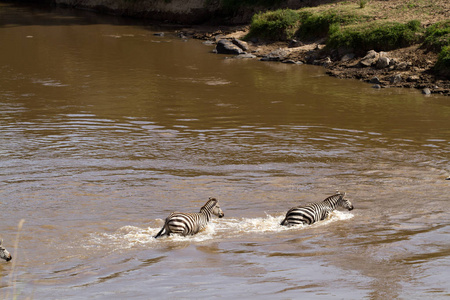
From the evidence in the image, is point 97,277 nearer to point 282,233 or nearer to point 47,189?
point 282,233

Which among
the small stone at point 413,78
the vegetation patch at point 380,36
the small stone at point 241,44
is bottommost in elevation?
the small stone at point 413,78

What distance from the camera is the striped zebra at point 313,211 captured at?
9633mm

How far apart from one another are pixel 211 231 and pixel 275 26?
2467 centimetres

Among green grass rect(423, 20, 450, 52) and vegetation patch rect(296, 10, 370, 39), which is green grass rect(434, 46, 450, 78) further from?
vegetation patch rect(296, 10, 370, 39)

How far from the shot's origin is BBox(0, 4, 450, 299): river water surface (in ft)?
24.0

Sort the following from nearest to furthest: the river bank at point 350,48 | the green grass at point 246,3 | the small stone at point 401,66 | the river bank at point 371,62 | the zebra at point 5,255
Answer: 1. the zebra at point 5,255
2. the river bank at point 371,62
3. the river bank at point 350,48
4. the small stone at point 401,66
5. the green grass at point 246,3

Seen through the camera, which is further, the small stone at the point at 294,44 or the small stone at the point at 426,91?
the small stone at the point at 294,44

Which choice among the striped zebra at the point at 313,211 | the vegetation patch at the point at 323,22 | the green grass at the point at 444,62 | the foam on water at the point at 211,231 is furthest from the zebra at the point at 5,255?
the vegetation patch at the point at 323,22

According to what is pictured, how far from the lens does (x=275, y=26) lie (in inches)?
1284

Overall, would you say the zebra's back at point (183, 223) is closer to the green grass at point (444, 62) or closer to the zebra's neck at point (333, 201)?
the zebra's neck at point (333, 201)

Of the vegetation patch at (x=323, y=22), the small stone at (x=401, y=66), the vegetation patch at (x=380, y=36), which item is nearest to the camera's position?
the small stone at (x=401, y=66)

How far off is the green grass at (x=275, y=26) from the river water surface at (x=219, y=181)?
5752 millimetres

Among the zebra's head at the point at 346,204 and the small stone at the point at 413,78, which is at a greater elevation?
the small stone at the point at 413,78

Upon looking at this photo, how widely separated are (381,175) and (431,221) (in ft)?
11.0
